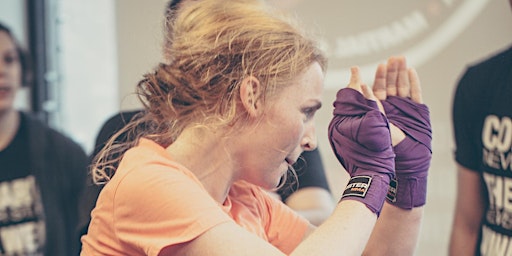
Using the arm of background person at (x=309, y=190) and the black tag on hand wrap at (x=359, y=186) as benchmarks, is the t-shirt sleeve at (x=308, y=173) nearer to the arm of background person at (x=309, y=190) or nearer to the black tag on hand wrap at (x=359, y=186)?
the arm of background person at (x=309, y=190)

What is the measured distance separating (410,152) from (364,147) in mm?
127

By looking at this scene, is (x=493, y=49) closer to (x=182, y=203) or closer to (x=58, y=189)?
(x=58, y=189)

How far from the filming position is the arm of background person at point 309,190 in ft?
6.89

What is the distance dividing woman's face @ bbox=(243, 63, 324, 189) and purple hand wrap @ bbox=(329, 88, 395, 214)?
0.17 ft

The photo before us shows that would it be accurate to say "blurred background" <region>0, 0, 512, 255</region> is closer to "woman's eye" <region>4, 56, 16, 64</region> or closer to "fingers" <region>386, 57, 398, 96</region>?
"woman's eye" <region>4, 56, 16, 64</region>

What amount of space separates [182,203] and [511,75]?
95cm

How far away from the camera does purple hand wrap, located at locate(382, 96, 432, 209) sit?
57.1 inches

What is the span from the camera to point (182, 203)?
4.18 ft

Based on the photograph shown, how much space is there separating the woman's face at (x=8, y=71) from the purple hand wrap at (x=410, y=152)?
5.01ft

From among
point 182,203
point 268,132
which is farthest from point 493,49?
point 182,203

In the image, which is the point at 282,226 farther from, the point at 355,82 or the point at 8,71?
the point at 8,71

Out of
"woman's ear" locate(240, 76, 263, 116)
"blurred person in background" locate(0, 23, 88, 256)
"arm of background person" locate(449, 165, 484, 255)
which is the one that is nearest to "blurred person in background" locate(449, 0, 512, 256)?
"arm of background person" locate(449, 165, 484, 255)

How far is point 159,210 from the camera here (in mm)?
1279

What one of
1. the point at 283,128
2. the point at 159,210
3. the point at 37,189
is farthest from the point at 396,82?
the point at 37,189
